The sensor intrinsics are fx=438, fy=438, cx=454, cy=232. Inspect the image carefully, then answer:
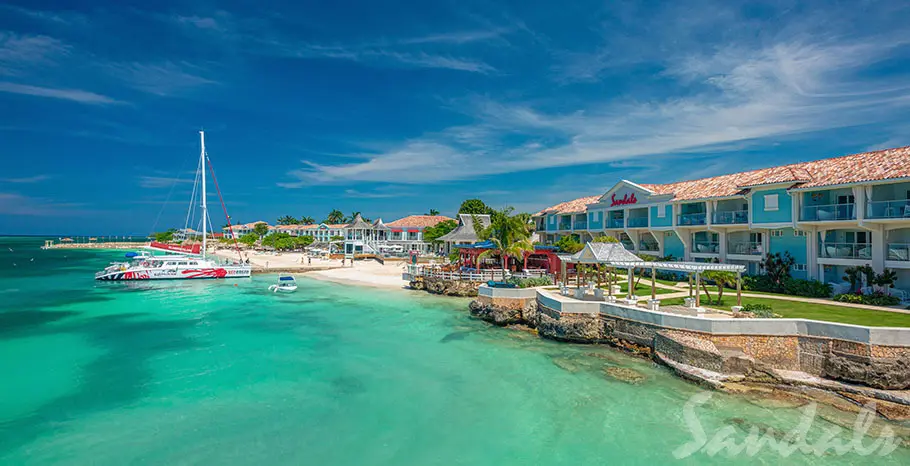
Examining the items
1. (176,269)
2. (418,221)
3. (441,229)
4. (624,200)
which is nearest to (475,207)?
(441,229)

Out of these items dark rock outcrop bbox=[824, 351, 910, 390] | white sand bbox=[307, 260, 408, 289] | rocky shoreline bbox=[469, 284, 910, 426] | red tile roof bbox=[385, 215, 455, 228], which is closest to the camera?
rocky shoreline bbox=[469, 284, 910, 426]

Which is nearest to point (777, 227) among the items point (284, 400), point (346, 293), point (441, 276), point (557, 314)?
point (557, 314)

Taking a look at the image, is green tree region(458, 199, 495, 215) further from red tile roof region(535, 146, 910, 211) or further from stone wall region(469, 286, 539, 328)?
stone wall region(469, 286, 539, 328)

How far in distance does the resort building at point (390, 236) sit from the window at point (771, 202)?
57.4 m

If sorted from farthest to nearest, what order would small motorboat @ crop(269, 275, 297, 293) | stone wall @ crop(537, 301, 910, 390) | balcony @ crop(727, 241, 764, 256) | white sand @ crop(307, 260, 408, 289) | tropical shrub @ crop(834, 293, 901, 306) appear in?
white sand @ crop(307, 260, 408, 289), small motorboat @ crop(269, 275, 297, 293), balcony @ crop(727, 241, 764, 256), tropical shrub @ crop(834, 293, 901, 306), stone wall @ crop(537, 301, 910, 390)

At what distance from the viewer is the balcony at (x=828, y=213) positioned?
23.8 metres

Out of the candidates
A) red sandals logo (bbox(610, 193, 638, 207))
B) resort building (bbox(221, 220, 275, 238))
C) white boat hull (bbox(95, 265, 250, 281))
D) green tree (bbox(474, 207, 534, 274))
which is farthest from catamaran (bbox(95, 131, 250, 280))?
resort building (bbox(221, 220, 275, 238))

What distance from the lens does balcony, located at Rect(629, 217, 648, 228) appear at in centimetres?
3791

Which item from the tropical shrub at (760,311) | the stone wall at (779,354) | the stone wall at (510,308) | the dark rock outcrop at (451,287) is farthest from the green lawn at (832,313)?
the dark rock outcrop at (451,287)

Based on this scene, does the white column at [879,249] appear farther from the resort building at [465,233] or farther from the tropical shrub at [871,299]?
the resort building at [465,233]

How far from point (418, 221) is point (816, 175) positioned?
227ft

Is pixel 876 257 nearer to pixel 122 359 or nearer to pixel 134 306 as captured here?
pixel 122 359

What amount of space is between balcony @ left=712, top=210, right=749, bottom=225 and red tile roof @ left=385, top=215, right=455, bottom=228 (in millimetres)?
59589

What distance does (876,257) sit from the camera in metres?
23.1
